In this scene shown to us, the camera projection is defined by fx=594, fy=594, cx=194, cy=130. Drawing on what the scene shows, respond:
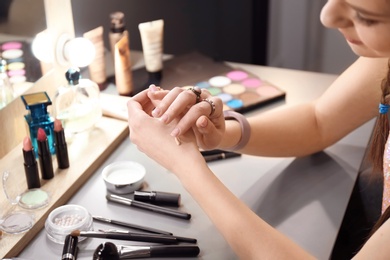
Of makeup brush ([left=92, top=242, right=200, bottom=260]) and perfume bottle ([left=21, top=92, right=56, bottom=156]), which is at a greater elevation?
perfume bottle ([left=21, top=92, right=56, bottom=156])

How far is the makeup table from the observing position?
0.93 m

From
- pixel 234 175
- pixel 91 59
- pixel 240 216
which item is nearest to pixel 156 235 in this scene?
pixel 240 216

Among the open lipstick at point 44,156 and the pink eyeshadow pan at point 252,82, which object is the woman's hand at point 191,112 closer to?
the open lipstick at point 44,156

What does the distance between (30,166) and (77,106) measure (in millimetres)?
231

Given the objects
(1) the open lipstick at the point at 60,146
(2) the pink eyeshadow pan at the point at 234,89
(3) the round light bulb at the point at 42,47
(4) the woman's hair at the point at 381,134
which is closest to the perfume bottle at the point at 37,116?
(1) the open lipstick at the point at 60,146

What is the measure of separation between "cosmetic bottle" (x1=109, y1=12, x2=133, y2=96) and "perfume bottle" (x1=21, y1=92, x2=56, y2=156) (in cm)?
28

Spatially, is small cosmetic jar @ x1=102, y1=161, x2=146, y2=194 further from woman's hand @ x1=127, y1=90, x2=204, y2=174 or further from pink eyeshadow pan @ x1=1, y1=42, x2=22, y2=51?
pink eyeshadow pan @ x1=1, y1=42, x2=22, y2=51

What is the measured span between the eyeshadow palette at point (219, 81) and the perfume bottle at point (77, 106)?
0.20 metres

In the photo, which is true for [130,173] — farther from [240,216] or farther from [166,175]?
[240,216]

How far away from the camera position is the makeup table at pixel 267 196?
0.93 meters

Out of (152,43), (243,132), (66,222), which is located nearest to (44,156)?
(66,222)

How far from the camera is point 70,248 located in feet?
2.91

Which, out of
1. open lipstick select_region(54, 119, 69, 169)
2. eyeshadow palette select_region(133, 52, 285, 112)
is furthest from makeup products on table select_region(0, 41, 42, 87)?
eyeshadow palette select_region(133, 52, 285, 112)

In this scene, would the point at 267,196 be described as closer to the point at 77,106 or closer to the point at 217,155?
the point at 217,155
